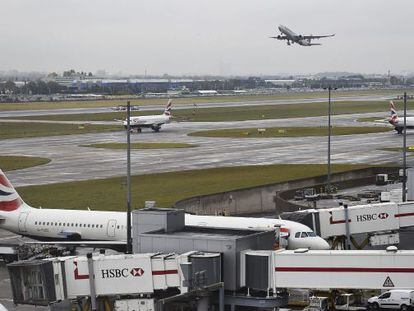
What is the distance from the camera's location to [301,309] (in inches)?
1702

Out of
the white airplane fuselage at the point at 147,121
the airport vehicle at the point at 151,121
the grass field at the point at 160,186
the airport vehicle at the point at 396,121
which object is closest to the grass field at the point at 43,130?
the airport vehicle at the point at 151,121

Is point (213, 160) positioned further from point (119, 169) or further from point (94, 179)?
point (94, 179)

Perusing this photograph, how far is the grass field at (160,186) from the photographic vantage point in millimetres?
83812

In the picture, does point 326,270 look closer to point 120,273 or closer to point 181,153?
point 120,273

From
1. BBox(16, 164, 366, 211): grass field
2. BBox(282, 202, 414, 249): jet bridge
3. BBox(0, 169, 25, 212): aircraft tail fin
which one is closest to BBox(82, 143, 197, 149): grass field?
BBox(16, 164, 366, 211): grass field

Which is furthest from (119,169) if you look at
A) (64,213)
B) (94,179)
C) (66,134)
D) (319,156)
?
(66,134)

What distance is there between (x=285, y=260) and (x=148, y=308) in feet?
21.2

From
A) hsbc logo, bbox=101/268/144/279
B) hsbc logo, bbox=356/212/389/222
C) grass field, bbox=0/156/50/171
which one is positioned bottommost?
grass field, bbox=0/156/50/171

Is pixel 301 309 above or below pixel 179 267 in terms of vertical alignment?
below

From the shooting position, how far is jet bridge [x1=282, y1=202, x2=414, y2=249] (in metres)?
54.5

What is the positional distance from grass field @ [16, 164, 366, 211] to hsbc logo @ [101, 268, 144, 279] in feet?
138

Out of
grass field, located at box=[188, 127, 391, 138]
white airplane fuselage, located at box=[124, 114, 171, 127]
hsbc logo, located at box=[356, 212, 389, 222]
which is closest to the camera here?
hsbc logo, located at box=[356, 212, 389, 222]

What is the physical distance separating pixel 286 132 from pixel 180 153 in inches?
1855

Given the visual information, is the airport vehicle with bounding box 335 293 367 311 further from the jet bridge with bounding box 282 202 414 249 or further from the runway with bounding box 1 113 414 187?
the runway with bounding box 1 113 414 187
